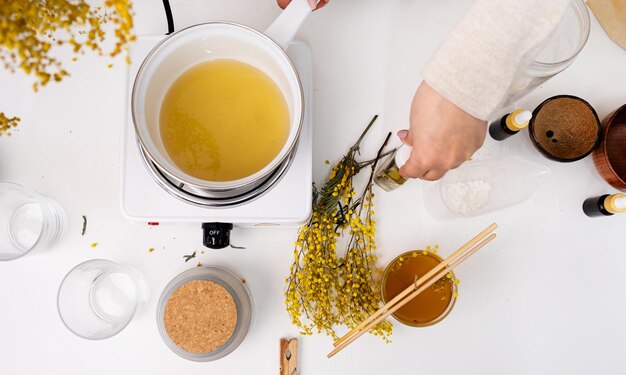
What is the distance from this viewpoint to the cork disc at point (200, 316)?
33.5 inches

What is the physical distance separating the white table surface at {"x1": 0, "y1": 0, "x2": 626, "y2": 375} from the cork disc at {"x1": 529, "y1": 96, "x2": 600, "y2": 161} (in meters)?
0.03

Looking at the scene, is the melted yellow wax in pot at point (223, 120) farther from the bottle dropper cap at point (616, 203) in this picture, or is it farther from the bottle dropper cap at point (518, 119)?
the bottle dropper cap at point (616, 203)

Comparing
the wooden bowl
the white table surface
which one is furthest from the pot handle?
the wooden bowl

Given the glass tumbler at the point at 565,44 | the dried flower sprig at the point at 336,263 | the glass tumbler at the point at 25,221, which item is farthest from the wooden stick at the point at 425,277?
the glass tumbler at the point at 25,221

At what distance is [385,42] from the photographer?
0.96m

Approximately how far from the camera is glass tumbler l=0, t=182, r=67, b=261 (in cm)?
88

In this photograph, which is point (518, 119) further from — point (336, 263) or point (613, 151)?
point (336, 263)

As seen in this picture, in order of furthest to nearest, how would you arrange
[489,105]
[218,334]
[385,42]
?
[385,42] → [218,334] → [489,105]

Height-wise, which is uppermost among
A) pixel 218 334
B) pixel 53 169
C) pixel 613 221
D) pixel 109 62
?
pixel 109 62

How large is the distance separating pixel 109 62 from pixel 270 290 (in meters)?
0.55

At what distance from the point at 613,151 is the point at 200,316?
878 millimetres

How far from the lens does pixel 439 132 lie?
0.68 meters

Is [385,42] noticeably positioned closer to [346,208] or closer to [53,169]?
[346,208]

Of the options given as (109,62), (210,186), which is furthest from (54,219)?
(210,186)
